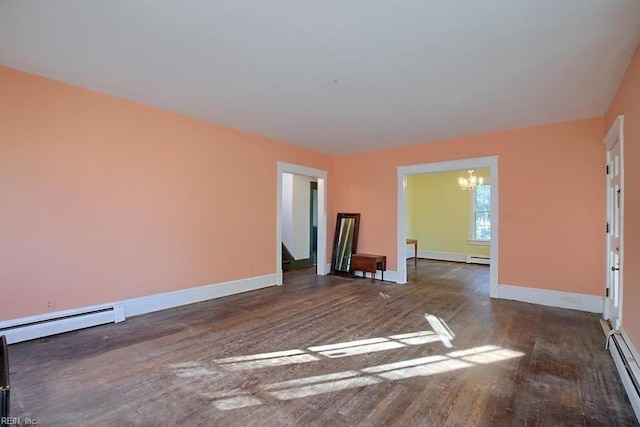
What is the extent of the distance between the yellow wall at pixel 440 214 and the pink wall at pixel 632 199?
561 centimetres

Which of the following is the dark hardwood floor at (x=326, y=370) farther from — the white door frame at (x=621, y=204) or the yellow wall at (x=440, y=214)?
the yellow wall at (x=440, y=214)

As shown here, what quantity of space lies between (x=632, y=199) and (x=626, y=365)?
1337 millimetres

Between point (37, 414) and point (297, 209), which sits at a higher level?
point (297, 209)

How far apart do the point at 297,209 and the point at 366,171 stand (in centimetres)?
209

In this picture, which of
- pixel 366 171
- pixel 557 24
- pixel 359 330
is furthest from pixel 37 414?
pixel 366 171

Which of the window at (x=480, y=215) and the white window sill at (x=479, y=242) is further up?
the window at (x=480, y=215)

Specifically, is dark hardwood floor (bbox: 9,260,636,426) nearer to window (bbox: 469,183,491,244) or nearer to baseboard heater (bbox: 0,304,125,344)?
baseboard heater (bbox: 0,304,125,344)

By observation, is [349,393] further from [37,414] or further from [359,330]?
[37,414]

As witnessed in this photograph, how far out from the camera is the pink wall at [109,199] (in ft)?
9.87

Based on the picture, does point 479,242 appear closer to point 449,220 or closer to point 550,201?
point 449,220

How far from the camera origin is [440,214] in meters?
9.08

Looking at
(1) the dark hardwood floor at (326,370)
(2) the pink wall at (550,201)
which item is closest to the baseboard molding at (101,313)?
(1) the dark hardwood floor at (326,370)

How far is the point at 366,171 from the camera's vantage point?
6.49m

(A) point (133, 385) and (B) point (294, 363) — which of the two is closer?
(A) point (133, 385)
